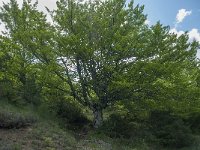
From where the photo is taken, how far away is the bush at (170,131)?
20484 millimetres

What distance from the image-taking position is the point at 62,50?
1891cm

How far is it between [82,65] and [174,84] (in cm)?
520

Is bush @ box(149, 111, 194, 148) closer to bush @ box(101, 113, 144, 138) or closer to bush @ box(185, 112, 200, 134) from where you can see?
bush @ box(101, 113, 144, 138)

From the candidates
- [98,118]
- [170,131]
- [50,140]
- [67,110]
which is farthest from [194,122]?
[50,140]

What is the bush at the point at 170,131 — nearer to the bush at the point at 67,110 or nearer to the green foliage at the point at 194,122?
A: the green foliage at the point at 194,122

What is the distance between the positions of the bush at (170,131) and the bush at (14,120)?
25.9 feet

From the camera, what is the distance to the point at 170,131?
20672 mm

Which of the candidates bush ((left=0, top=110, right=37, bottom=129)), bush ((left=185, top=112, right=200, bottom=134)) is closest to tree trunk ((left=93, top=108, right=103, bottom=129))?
bush ((left=0, top=110, right=37, bottom=129))

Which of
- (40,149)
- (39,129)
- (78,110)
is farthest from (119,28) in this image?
(40,149)

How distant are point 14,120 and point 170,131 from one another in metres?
9.58

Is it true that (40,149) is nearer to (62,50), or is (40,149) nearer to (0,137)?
(0,137)

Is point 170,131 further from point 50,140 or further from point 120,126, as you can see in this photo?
point 50,140

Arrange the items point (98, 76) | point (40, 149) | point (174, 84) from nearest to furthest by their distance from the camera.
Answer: point (40, 149)
point (174, 84)
point (98, 76)

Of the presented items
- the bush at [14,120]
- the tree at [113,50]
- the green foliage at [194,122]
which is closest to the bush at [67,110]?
the tree at [113,50]
